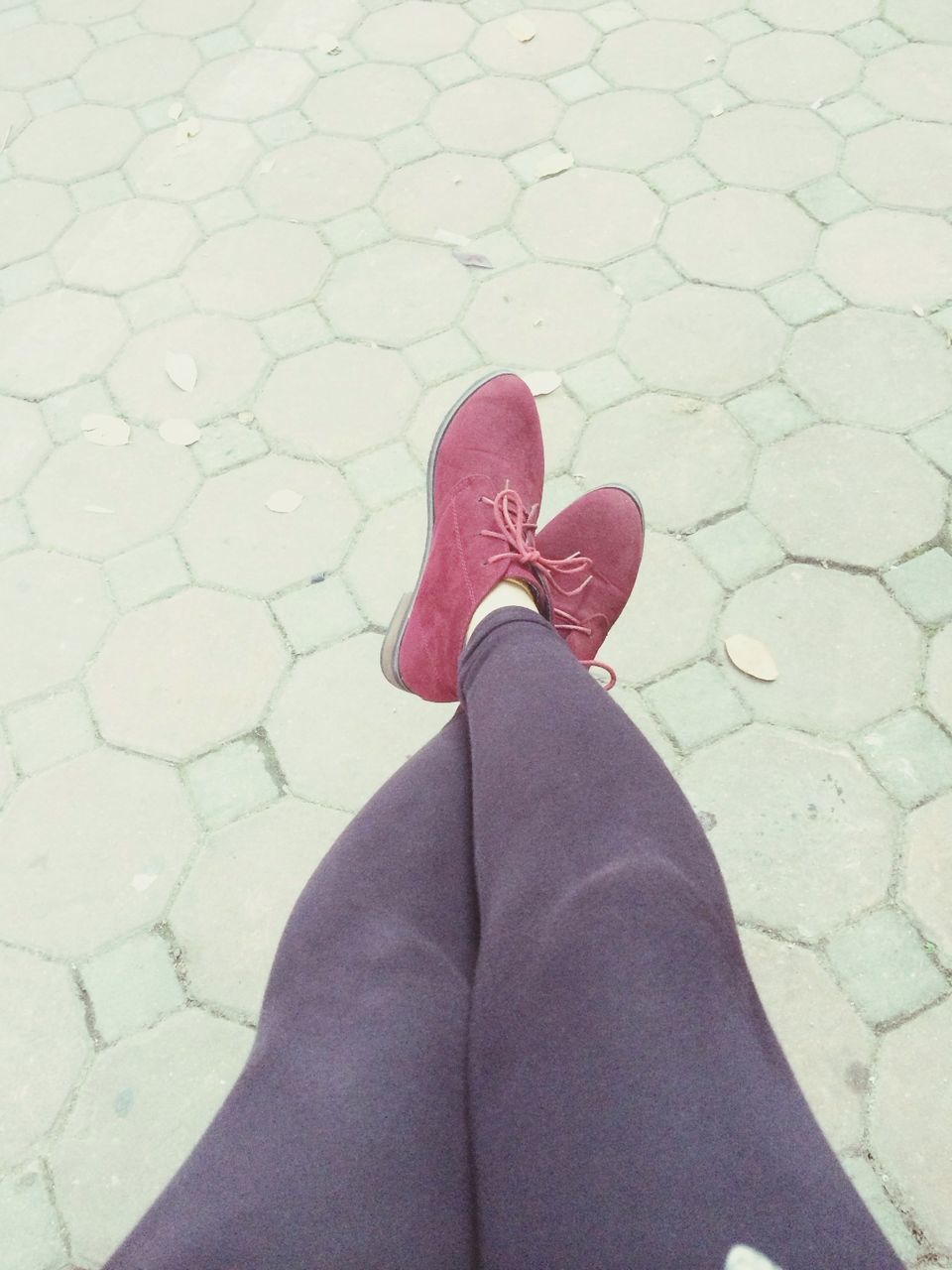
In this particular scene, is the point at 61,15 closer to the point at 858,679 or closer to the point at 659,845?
the point at 858,679

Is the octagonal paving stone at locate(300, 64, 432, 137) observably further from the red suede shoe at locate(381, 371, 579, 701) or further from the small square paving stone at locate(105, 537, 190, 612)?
the small square paving stone at locate(105, 537, 190, 612)

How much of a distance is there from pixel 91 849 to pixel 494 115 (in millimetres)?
2238

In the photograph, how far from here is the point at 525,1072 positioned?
3.35ft

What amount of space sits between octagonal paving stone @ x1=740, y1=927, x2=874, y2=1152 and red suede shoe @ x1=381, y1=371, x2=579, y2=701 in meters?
0.64

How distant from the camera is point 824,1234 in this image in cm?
88

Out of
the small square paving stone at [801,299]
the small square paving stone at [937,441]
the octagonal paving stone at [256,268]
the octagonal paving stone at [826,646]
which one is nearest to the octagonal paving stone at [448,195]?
the octagonal paving stone at [256,268]

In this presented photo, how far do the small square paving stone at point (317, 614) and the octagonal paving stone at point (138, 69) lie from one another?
1.96 m

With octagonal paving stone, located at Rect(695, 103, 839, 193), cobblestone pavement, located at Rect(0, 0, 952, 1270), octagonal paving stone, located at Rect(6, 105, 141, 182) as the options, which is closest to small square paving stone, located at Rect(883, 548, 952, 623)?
cobblestone pavement, located at Rect(0, 0, 952, 1270)

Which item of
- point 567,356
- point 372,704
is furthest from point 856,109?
point 372,704

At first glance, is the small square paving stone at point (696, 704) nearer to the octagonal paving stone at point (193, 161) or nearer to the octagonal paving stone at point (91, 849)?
the octagonal paving stone at point (91, 849)

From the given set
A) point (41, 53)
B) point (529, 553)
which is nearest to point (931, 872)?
point (529, 553)

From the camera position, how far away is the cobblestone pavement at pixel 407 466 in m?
1.59

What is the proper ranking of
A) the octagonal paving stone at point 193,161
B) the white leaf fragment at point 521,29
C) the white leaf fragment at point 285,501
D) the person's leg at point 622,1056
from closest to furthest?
the person's leg at point 622,1056, the white leaf fragment at point 285,501, the octagonal paving stone at point 193,161, the white leaf fragment at point 521,29

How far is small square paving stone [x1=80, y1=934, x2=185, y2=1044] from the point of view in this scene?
160 cm
